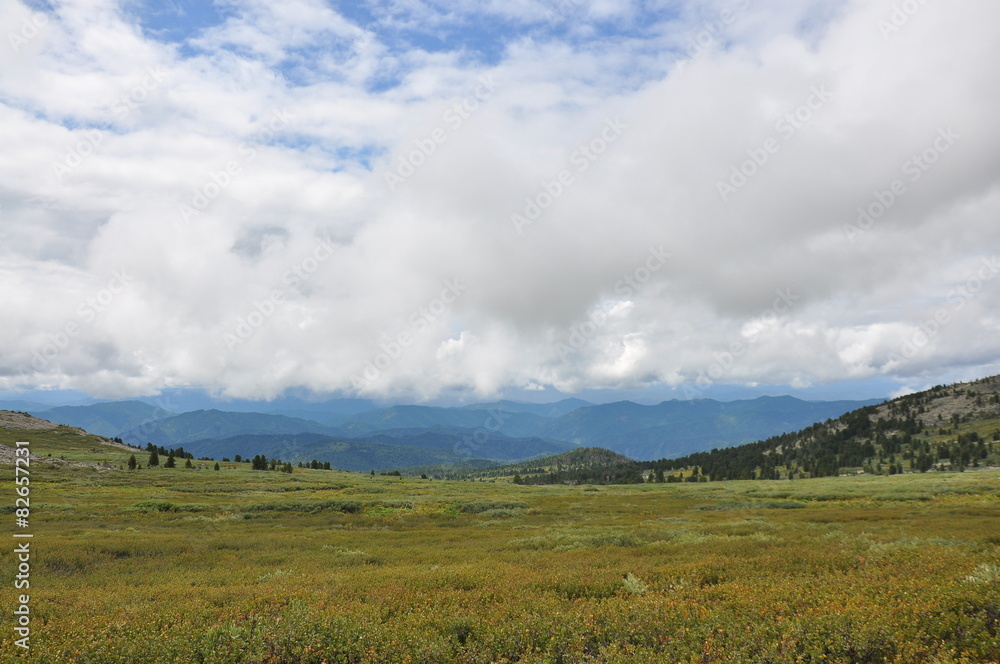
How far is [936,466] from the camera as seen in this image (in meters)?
145

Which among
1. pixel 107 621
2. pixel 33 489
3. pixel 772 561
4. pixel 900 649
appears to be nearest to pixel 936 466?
pixel 772 561

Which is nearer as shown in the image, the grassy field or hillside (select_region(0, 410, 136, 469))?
the grassy field

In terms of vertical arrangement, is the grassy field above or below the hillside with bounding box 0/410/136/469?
above

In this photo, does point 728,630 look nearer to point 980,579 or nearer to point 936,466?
point 980,579

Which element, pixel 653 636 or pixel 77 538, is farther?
pixel 77 538

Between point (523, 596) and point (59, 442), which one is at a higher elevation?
point (523, 596)

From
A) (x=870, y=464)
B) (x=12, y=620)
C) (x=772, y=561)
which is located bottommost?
(x=870, y=464)

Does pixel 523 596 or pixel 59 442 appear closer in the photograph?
pixel 523 596

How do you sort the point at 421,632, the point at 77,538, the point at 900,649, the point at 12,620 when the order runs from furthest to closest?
the point at 77,538 → the point at 12,620 → the point at 421,632 → the point at 900,649

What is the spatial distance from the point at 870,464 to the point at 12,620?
216366 millimetres

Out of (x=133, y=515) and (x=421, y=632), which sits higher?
(x=421, y=632)

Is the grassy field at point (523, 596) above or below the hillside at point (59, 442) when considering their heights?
above

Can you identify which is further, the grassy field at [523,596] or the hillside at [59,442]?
the hillside at [59,442]

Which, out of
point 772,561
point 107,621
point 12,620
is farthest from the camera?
point 772,561
